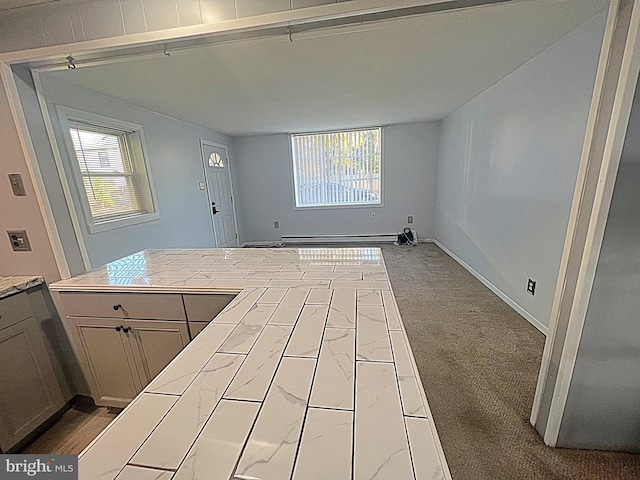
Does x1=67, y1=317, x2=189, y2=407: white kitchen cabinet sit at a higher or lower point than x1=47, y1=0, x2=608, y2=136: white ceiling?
lower

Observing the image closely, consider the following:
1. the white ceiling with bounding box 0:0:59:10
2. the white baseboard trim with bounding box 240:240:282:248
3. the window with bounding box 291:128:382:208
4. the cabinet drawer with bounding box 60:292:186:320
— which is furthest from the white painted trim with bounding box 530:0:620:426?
the white baseboard trim with bounding box 240:240:282:248

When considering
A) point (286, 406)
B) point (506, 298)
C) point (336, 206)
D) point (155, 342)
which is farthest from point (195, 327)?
point (336, 206)

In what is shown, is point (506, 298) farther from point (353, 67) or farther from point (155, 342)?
point (155, 342)

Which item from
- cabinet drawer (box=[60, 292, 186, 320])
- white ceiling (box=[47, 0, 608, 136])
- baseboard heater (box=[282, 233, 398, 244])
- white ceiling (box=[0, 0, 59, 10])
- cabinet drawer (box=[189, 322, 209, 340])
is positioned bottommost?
baseboard heater (box=[282, 233, 398, 244])

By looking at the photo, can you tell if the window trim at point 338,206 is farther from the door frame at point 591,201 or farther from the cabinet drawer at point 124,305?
the cabinet drawer at point 124,305

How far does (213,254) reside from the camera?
192 cm

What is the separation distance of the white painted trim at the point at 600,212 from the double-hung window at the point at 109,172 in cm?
354

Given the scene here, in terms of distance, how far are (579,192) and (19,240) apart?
2.92m

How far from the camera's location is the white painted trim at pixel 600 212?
3.03ft

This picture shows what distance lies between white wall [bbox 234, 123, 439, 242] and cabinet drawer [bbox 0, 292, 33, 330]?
426cm

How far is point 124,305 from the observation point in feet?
4.78

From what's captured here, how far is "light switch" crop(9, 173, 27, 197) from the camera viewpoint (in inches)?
58.9

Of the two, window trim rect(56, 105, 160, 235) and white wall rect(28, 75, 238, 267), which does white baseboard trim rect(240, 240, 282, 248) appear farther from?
window trim rect(56, 105, 160, 235)

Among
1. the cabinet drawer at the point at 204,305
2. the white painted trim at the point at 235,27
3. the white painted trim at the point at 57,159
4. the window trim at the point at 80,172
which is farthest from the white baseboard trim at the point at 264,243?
the white painted trim at the point at 235,27
